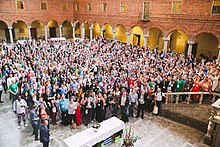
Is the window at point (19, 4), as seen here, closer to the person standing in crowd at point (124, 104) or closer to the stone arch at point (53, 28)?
the stone arch at point (53, 28)

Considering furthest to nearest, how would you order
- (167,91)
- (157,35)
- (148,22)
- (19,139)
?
1. (157,35)
2. (148,22)
3. (167,91)
4. (19,139)

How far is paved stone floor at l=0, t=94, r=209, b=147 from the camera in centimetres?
773

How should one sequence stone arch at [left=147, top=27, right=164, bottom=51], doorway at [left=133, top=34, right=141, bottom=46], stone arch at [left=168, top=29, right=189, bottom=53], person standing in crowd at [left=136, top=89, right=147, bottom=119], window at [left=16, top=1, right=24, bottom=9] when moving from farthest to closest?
1. doorway at [left=133, top=34, right=141, bottom=46]
2. window at [left=16, top=1, right=24, bottom=9]
3. stone arch at [left=147, top=27, right=164, bottom=51]
4. stone arch at [left=168, top=29, right=189, bottom=53]
5. person standing in crowd at [left=136, top=89, right=147, bottom=119]

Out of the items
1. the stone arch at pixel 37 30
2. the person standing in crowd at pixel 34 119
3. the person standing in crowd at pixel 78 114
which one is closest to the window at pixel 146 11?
the person standing in crowd at pixel 78 114

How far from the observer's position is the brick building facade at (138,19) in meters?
17.0

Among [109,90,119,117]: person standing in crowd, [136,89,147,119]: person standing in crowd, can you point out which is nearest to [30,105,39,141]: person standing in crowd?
[109,90,119,117]: person standing in crowd

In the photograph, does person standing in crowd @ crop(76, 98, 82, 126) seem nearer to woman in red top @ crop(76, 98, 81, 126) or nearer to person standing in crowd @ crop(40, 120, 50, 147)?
woman in red top @ crop(76, 98, 81, 126)

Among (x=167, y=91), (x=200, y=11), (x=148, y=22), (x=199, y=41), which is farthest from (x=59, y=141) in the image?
(x=199, y=41)

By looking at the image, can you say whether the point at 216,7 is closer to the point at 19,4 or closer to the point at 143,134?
the point at 143,134

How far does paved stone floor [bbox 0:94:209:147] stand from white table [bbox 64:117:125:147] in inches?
28.5

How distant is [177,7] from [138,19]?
4689 mm

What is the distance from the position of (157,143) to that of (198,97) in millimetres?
3601

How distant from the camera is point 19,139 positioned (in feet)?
25.6

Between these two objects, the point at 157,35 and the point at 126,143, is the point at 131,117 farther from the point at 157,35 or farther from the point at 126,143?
the point at 157,35
